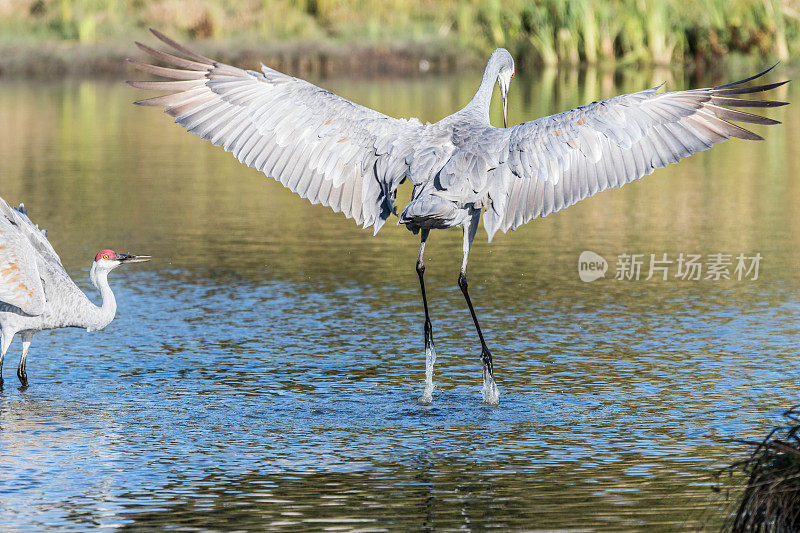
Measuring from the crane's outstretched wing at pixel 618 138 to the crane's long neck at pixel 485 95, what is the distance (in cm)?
67

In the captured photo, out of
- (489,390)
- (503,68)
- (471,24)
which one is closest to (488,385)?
(489,390)

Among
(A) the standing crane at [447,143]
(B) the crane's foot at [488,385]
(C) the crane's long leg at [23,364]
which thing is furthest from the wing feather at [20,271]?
(B) the crane's foot at [488,385]

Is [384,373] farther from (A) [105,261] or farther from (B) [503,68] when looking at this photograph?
(B) [503,68]

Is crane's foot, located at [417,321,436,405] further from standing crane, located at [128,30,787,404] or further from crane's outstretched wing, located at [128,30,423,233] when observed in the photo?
crane's outstretched wing, located at [128,30,423,233]

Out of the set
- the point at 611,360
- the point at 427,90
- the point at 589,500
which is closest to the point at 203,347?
the point at 611,360

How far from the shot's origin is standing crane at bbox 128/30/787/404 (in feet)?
25.7

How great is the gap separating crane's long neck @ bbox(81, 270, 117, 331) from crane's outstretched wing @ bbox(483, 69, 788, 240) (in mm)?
2746

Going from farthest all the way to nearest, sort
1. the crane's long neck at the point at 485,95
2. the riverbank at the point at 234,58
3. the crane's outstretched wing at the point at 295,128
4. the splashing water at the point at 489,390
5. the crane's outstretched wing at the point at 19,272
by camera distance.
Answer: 1. the riverbank at the point at 234,58
2. the crane's long neck at the point at 485,95
3. the crane's outstretched wing at the point at 295,128
4. the crane's outstretched wing at the point at 19,272
5. the splashing water at the point at 489,390

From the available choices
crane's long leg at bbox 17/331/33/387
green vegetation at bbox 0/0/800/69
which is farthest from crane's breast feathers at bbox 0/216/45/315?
green vegetation at bbox 0/0/800/69

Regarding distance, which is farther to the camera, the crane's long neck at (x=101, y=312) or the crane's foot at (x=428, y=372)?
the crane's long neck at (x=101, y=312)

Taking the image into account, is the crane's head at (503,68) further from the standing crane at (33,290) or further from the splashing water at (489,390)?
the standing crane at (33,290)

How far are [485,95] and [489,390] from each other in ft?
6.38

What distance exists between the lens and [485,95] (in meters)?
8.72

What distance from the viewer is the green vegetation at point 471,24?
32781 millimetres
